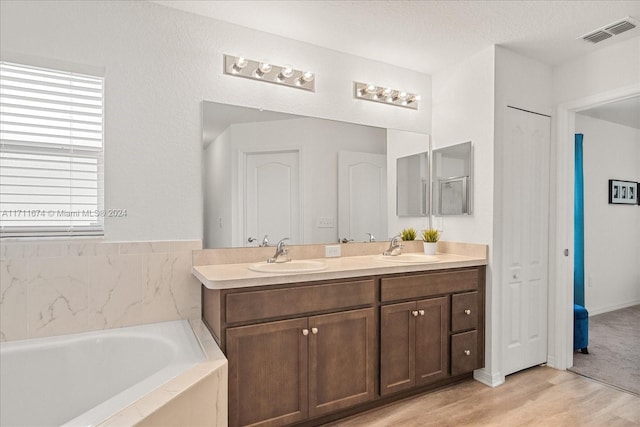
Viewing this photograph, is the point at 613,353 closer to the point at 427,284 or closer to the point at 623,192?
the point at 427,284

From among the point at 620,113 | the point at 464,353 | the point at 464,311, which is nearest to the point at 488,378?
the point at 464,353

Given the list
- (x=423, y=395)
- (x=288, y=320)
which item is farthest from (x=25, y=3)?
(x=423, y=395)

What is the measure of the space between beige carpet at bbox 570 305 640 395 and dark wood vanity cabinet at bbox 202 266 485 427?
0.94 m

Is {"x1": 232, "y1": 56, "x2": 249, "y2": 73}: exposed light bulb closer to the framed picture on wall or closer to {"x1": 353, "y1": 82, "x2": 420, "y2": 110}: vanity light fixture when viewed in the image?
{"x1": 353, "y1": 82, "x2": 420, "y2": 110}: vanity light fixture

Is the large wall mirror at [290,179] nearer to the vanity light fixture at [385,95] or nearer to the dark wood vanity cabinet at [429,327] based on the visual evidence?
the vanity light fixture at [385,95]

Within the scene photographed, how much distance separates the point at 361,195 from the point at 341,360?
1.25m

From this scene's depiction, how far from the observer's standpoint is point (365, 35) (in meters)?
2.57

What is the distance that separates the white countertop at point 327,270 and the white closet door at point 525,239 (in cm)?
35

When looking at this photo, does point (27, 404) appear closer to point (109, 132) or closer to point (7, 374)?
point (7, 374)

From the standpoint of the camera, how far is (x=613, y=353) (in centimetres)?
321

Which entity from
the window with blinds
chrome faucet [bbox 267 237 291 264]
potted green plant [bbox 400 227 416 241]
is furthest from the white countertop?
the window with blinds

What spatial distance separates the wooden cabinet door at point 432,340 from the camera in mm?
2426

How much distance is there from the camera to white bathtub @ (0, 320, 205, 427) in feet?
5.37

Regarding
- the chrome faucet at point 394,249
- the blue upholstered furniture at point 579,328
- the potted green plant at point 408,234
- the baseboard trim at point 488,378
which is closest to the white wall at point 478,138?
the baseboard trim at point 488,378
